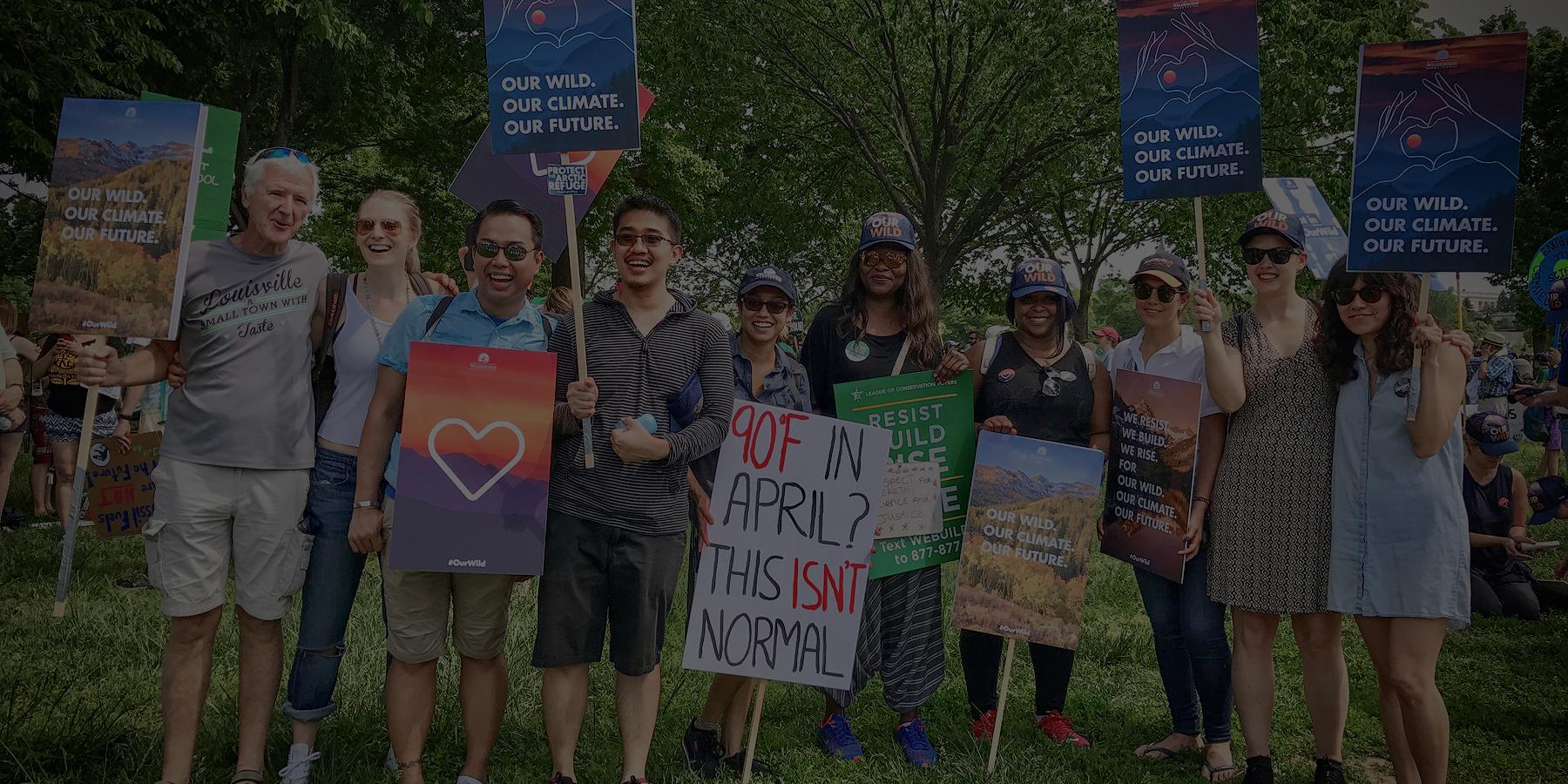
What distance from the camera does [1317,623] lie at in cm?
398

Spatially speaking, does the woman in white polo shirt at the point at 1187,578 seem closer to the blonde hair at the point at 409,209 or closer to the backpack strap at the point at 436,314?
the backpack strap at the point at 436,314

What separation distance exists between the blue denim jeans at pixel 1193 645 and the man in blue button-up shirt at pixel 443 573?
2.84m

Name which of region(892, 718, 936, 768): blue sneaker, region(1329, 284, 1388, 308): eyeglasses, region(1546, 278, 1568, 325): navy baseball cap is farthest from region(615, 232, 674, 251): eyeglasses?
region(1546, 278, 1568, 325): navy baseball cap

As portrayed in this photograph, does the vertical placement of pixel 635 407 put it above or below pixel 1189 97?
below

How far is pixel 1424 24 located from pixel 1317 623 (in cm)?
2080

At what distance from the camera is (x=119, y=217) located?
335cm

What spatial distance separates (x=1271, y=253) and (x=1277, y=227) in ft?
0.35

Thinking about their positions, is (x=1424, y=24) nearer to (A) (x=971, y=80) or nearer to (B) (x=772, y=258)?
(A) (x=971, y=80)

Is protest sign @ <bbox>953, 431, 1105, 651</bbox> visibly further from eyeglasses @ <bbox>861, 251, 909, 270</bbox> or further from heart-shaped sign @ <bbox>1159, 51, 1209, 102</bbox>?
heart-shaped sign @ <bbox>1159, 51, 1209, 102</bbox>

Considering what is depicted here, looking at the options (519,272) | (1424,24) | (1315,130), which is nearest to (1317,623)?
(519,272)

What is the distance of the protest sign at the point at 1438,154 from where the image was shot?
351 centimetres

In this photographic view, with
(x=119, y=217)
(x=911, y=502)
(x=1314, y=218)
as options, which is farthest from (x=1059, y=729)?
(x=1314, y=218)

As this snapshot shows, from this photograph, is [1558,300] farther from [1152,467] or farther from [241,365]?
[241,365]

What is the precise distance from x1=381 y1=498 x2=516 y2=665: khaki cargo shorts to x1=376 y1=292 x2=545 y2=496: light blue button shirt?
316mm
